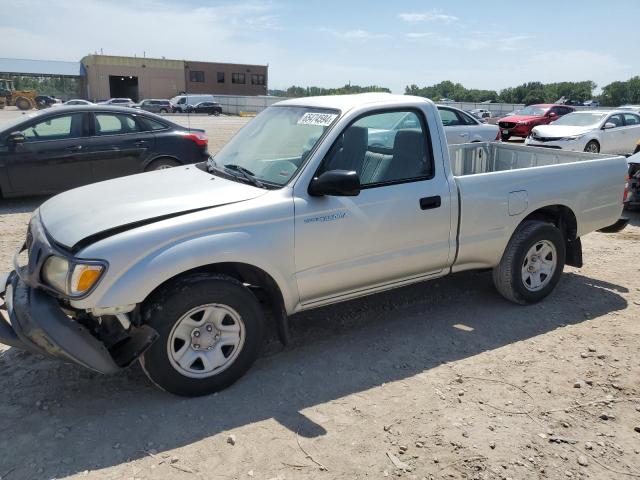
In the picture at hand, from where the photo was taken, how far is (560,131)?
15.9m

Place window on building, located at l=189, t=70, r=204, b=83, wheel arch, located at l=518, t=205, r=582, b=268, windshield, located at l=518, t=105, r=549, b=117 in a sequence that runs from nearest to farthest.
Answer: wheel arch, located at l=518, t=205, r=582, b=268 → windshield, located at l=518, t=105, r=549, b=117 → window on building, located at l=189, t=70, r=204, b=83

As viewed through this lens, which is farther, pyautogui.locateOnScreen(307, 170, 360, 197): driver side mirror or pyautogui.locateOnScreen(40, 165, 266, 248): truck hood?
pyautogui.locateOnScreen(307, 170, 360, 197): driver side mirror

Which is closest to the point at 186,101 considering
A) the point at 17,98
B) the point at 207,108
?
the point at 207,108

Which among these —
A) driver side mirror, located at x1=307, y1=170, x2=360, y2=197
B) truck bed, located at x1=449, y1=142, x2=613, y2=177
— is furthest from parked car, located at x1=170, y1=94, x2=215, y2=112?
driver side mirror, located at x1=307, y1=170, x2=360, y2=197

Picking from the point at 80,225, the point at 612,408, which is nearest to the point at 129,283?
the point at 80,225

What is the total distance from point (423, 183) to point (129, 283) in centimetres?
229

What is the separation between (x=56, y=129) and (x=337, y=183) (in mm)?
6857

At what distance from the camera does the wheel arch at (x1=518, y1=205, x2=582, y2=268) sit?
5227mm

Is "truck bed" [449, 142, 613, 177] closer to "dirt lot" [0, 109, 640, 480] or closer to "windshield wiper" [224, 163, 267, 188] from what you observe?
"dirt lot" [0, 109, 640, 480]

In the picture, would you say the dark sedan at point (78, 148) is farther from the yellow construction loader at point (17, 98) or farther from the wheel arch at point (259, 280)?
the yellow construction loader at point (17, 98)

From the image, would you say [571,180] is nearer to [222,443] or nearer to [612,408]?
[612,408]

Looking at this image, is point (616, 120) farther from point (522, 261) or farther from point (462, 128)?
point (522, 261)

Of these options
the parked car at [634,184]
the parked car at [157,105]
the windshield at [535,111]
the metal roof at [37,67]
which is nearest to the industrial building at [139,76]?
the metal roof at [37,67]

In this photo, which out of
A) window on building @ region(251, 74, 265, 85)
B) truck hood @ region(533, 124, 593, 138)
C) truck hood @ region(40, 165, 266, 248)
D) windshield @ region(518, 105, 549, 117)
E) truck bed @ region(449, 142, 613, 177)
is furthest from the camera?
window on building @ region(251, 74, 265, 85)
